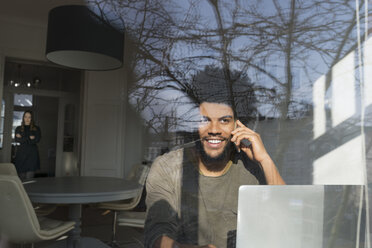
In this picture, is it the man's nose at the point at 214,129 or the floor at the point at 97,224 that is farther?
the floor at the point at 97,224

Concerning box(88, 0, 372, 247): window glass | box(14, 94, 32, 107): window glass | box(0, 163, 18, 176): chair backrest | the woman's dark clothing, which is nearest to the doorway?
box(14, 94, 32, 107): window glass

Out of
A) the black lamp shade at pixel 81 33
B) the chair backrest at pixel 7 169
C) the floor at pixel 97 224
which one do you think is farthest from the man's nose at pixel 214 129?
the chair backrest at pixel 7 169

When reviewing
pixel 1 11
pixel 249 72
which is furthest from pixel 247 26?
pixel 1 11

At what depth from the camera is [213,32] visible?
1430mm

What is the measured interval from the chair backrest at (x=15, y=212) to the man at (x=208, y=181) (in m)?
0.78

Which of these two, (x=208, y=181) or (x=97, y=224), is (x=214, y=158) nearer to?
→ (x=208, y=181)

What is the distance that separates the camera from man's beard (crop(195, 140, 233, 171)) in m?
1.33

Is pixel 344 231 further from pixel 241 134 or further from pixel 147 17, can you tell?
pixel 147 17

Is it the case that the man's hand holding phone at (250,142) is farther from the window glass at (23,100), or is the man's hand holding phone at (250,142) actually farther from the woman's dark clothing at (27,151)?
the window glass at (23,100)

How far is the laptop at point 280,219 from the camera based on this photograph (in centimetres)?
115

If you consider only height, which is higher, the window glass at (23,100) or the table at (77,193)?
the window glass at (23,100)

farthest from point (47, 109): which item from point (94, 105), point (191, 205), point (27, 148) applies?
point (191, 205)

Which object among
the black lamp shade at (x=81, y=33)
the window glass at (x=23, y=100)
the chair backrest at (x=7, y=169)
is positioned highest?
the black lamp shade at (x=81, y=33)

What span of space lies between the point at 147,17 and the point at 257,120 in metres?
0.90
